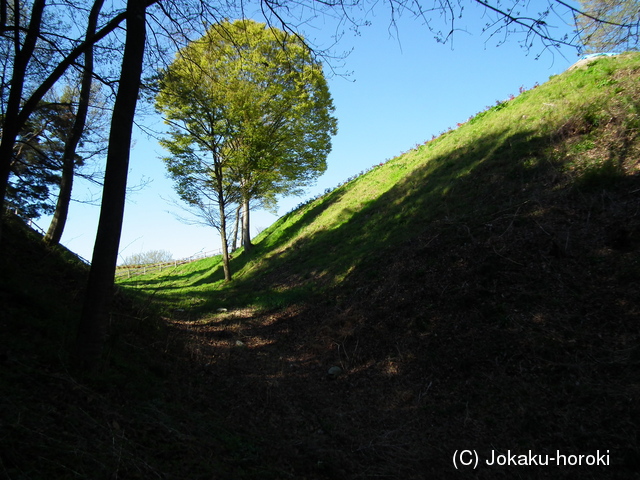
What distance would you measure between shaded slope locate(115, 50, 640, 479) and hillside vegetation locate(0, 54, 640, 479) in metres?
0.03

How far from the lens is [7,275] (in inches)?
219

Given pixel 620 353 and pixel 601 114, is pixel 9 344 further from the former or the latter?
pixel 601 114

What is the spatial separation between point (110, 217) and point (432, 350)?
511 cm

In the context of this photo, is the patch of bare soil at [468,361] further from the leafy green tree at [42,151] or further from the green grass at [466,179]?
the leafy green tree at [42,151]

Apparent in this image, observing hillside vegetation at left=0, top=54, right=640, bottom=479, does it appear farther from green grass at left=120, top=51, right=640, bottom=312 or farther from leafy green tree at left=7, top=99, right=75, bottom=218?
leafy green tree at left=7, top=99, right=75, bottom=218

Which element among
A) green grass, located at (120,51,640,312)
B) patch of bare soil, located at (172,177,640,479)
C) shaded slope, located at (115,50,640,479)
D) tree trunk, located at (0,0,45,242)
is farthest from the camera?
green grass, located at (120,51,640,312)

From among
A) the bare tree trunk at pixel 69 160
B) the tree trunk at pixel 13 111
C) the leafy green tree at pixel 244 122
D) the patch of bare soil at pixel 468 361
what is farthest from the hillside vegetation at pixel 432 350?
the leafy green tree at pixel 244 122

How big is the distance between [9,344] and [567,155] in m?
11.5

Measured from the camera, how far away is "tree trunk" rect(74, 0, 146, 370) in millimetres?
4133

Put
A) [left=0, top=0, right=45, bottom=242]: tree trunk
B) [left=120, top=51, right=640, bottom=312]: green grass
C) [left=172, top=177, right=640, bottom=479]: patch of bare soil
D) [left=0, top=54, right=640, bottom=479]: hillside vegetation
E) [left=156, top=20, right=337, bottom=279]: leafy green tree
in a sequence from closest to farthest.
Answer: [left=0, top=54, right=640, bottom=479]: hillside vegetation, [left=172, top=177, right=640, bottom=479]: patch of bare soil, [left=0, top=0, right=45, bottom=242]: tree trunk, [left=120, top=51, right=640, bottom=312]: green grass, [left=156, top=20, right=337, bottom=279]: leafy green tree

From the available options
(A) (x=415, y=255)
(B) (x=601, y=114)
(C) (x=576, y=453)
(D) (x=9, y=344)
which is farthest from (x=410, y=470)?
(B) (x=601, y=114)

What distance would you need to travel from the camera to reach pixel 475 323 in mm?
6164

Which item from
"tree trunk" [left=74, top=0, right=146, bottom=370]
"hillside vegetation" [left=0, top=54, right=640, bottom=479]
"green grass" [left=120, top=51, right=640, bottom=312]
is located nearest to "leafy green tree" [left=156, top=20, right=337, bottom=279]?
"green grass" [left=120, top=51, right=640, bottom=312]

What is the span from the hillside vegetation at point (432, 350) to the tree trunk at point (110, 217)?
44 centimetres
